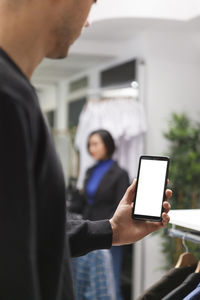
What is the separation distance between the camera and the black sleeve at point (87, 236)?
1067 mm

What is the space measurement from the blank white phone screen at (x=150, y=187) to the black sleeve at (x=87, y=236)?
0.10 meters

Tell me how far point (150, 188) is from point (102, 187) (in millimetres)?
2392

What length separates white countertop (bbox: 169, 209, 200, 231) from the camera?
3.85ft

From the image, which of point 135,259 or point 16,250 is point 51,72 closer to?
point 135,259

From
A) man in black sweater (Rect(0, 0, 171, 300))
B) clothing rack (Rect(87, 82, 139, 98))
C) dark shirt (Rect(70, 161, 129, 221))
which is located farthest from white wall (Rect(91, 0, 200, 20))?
man in black sweater (Rect(0, 0, 171, 300))

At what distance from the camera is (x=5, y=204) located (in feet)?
1.95

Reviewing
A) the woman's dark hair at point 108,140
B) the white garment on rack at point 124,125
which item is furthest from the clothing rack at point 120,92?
the woman's dark hair at point 108,140

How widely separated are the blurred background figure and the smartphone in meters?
2.28

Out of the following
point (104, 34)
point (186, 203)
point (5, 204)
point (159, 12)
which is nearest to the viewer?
point (5, 204)

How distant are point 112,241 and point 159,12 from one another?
9.44 feet

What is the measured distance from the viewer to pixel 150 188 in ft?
4.04

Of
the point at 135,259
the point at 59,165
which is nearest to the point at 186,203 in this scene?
the point at 135,259

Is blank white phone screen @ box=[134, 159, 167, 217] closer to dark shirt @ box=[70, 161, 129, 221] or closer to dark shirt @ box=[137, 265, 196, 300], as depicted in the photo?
dark shirt @ box=[137, 265, 196, 300]

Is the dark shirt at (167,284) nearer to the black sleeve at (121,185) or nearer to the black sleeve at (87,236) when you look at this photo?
the black sleeve at (87,236)
